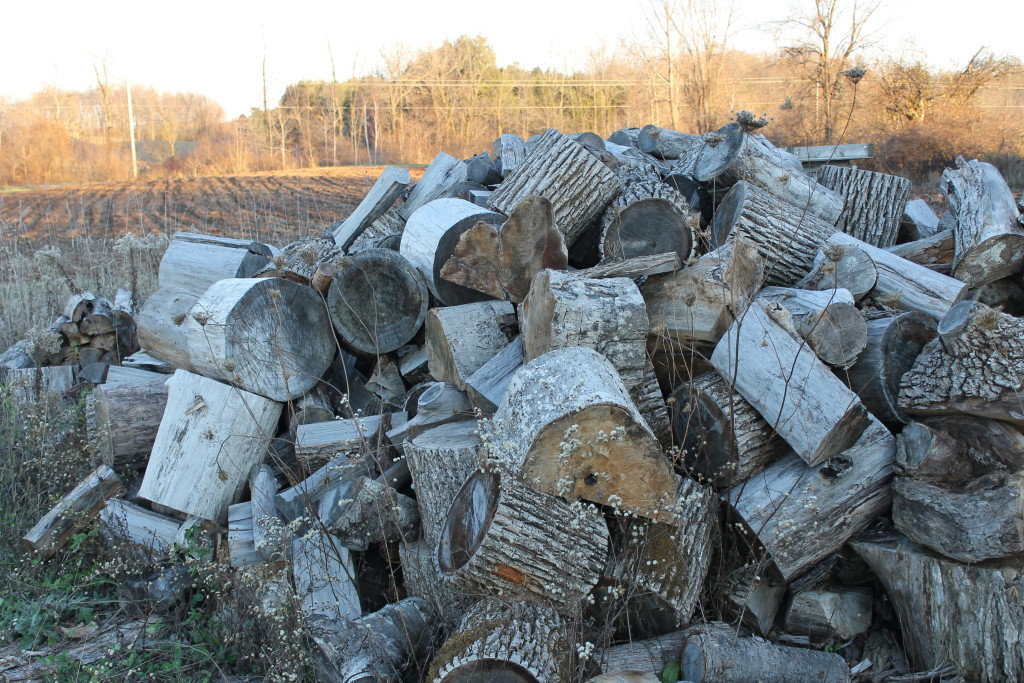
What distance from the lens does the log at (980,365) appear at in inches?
100

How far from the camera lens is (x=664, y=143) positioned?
5.98 m

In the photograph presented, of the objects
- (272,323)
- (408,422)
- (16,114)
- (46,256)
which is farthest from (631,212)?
(16,114)

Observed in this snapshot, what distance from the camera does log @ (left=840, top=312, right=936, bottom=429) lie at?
2984 millimetres

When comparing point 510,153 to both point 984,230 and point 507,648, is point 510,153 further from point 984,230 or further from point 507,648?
point 507,648

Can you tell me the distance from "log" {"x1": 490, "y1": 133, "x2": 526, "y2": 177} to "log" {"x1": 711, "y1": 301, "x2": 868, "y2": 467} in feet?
8.68

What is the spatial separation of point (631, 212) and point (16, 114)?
1155 inches

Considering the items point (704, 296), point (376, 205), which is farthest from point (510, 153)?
point (704, 296)

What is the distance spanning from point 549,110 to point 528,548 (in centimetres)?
2224

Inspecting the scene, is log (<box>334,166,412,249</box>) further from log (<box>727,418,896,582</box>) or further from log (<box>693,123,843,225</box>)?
log (<box>727,418,896,582</box>)

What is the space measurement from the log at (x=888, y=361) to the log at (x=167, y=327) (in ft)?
12.1

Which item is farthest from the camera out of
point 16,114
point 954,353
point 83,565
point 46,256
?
point 16,114

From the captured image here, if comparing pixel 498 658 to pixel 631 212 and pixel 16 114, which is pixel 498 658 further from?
pixel 16 114

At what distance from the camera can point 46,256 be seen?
20.8 ft

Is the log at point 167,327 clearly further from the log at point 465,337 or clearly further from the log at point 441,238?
the log at point 465,337
